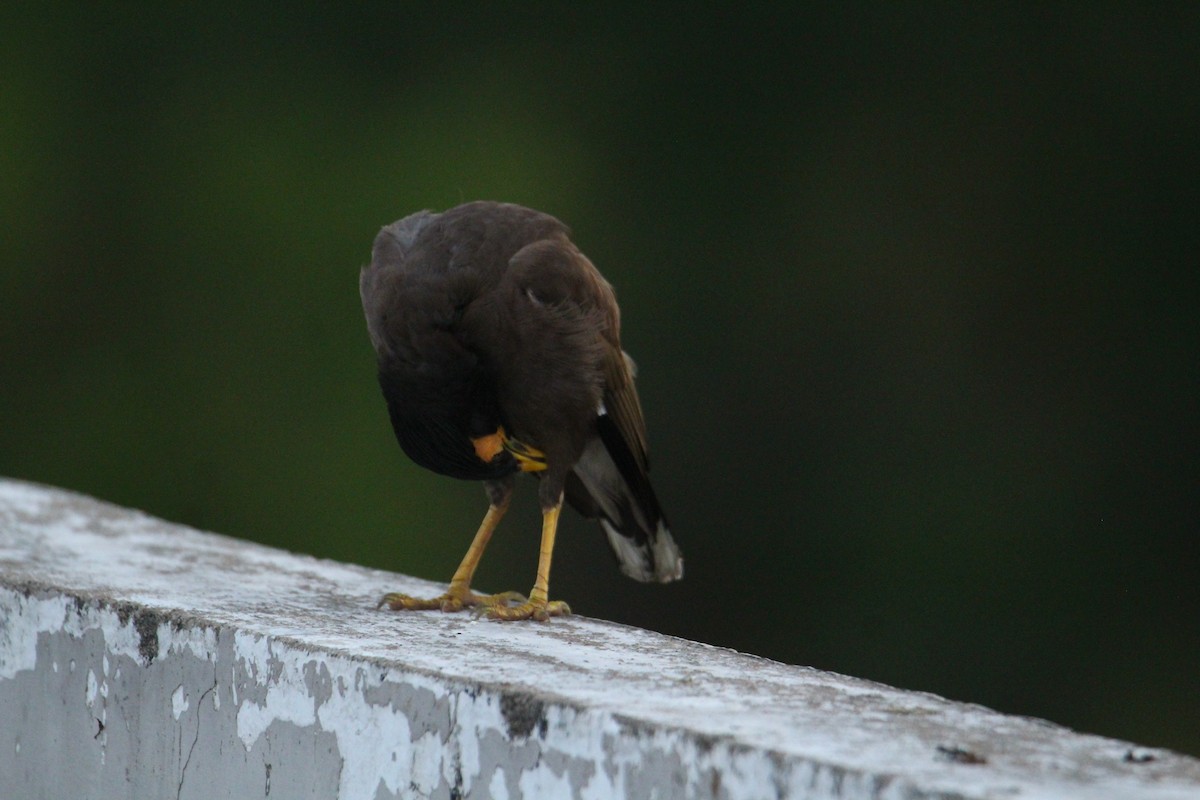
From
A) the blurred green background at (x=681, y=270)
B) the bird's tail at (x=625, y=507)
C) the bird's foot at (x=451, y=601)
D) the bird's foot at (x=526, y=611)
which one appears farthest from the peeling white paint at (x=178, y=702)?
the blurred green background at (x=681, y=270)

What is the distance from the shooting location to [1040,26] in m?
13.0

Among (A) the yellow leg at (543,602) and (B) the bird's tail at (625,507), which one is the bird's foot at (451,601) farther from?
(B) the bird's tail at (625,507)

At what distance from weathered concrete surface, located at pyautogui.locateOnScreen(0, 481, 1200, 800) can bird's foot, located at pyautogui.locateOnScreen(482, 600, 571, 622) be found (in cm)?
12

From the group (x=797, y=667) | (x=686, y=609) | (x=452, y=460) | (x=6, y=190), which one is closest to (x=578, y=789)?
(x=797, y=667)

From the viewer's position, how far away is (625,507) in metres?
4.25

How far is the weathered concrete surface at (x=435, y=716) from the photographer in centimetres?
187

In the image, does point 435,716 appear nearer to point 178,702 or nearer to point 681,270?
point 178,702

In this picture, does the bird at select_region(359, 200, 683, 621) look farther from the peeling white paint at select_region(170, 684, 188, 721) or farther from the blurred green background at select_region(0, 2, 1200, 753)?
the blurred green background at select_region(0, 2, 1200, 753)

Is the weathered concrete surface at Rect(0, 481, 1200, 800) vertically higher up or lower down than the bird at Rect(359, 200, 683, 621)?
lower down

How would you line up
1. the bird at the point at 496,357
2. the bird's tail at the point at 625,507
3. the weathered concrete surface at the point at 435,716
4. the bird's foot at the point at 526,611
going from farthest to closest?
1. the bird's tail at the point at 625,507
2. the bird at the point at 496,357
3. the bird's foot at the point at 526,611
4. the weathered concrete surface at the point at 435,716

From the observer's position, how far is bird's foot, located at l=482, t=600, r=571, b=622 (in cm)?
329

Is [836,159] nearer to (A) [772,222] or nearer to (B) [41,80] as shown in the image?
(A) [772,222]

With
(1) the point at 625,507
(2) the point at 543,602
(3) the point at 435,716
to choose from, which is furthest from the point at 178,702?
(1) the point at 625,507

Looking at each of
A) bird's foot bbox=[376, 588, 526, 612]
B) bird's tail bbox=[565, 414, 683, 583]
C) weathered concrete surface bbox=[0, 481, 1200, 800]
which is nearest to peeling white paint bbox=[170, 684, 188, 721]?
weathered concrete surface bbox=[0, 481, 1200, 800]
